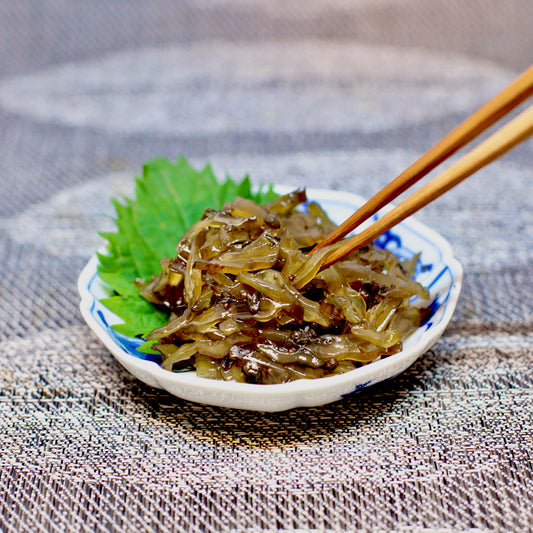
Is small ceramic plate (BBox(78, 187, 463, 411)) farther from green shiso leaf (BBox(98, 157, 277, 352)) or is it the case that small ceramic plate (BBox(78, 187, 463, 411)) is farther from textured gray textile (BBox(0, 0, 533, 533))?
textured gray textile (BBox(0, 0, 533, 533))

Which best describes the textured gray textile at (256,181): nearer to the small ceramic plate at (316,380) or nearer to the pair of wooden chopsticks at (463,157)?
the small ceramic plate at (316,380)

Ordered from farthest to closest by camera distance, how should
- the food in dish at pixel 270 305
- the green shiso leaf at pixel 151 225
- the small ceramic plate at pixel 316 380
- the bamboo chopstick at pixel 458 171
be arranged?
the green shiso leaf at pixel 151 225 < the food in dish at pixel 270 305 < the small ceramic plate at pixel 316 380 < the bamboo chopstick at pixel 458 171

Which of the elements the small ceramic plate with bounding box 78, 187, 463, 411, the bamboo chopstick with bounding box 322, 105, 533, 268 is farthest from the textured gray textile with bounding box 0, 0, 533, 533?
the bamboo chopstick with bounding box 322, 105, 533, 268

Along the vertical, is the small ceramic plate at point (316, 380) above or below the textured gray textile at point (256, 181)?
above

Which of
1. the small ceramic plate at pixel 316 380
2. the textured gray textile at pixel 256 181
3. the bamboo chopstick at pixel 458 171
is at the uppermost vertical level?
the bamboo chopstick at pixel 458 171

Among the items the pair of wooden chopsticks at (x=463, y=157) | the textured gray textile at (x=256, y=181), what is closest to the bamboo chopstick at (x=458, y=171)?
the pair of wooden chopsticks at (x=463, y=157)

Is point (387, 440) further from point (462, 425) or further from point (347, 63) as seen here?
point (347, 63)

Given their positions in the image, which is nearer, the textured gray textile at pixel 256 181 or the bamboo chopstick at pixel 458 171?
the bamboo chopstick at pixel 458 171

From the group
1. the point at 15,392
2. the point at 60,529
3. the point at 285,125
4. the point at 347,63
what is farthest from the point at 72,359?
the point at 347,63
